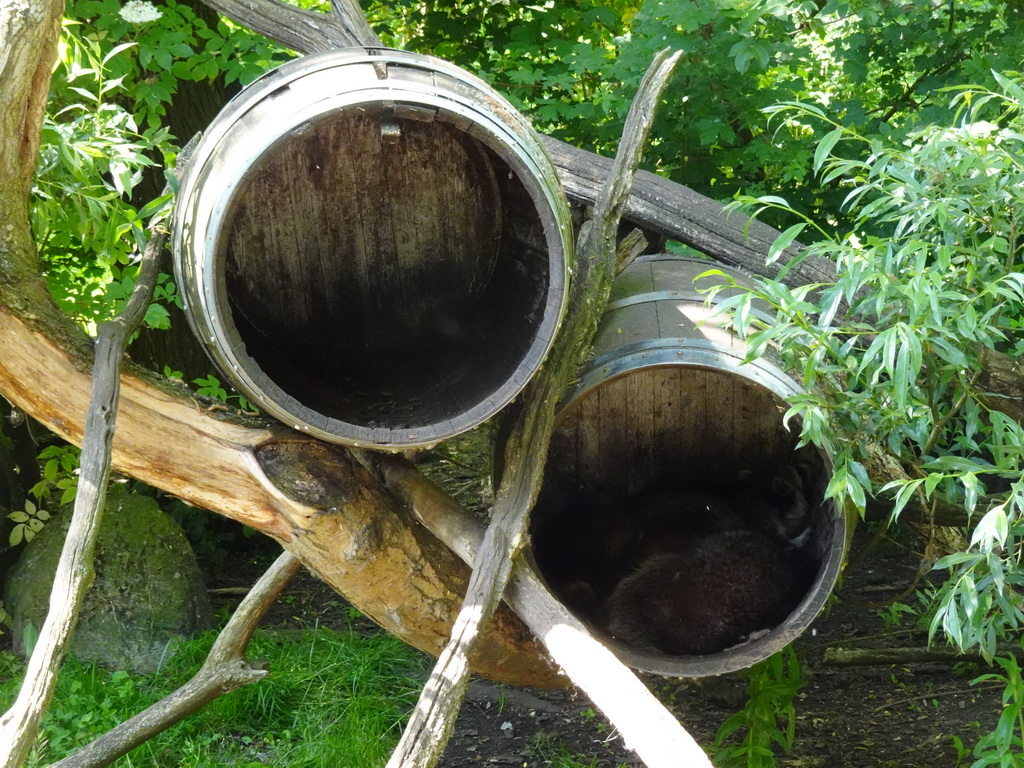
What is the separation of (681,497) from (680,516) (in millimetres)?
117

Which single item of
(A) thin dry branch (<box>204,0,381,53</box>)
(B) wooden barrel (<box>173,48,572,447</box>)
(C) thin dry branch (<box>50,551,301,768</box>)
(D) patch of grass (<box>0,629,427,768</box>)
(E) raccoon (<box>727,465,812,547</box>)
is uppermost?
(A) thin dry branch (<box>204,0,381,53</box>)

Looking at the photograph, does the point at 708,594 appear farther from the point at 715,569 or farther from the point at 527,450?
the point at 527,450

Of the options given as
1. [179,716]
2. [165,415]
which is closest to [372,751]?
[179,716]

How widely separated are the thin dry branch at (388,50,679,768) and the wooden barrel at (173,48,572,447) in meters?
0.14

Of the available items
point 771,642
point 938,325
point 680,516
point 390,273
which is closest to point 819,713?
point 680,516

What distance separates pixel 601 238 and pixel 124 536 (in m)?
2.84

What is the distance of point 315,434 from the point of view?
2.64 m

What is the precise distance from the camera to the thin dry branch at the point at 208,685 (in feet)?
10.9

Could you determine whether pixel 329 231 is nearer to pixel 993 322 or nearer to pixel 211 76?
pixel 211 76

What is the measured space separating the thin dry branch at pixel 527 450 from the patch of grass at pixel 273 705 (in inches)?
54.4

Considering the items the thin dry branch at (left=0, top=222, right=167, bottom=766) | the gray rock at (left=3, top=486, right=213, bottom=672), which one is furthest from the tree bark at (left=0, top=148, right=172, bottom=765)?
the gray rock at (left=3, top=486, right=213, bottom=672)

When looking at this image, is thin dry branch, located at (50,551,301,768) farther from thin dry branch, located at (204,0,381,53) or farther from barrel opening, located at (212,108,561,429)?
thin dry branch, located at (204,0,381,53)

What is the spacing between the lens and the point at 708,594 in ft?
12.7

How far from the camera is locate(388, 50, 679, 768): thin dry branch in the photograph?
2.38 m
